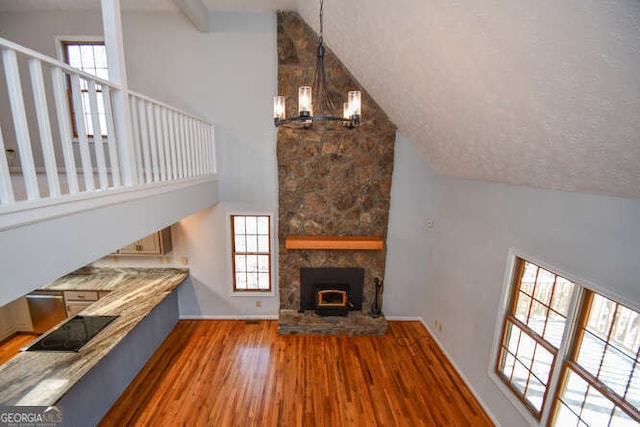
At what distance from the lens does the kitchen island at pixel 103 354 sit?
2475mm

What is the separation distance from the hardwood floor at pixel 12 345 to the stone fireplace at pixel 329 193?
390 centimetres

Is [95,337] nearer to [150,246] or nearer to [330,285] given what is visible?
[150,246]

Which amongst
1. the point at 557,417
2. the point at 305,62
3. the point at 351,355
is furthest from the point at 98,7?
the point at 557,417

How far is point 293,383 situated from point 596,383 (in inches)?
120

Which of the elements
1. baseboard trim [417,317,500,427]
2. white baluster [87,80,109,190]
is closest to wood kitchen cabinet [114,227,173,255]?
white baluster [87,80,109,190]

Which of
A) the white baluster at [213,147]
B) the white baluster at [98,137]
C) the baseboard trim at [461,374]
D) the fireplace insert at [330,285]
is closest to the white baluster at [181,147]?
the white baluster at [213,147]

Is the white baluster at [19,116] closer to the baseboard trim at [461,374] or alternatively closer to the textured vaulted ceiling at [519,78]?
the textured vaulted ceiling at [519,78]

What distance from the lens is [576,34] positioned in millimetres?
1335

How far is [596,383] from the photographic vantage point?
6.91 ft

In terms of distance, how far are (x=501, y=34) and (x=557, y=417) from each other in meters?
3.14

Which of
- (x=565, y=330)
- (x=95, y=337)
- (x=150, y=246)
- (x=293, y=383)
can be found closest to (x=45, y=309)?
(x=150, y=246)

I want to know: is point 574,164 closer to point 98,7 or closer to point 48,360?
point 48,360

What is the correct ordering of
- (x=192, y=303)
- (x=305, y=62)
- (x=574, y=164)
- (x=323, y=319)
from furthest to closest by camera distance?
(x=192, y=303) → (x=323, y=319) → (x=305, y=62) → (x=574, y=164)

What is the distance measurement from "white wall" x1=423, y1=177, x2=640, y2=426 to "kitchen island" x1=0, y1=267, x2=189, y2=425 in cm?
434
